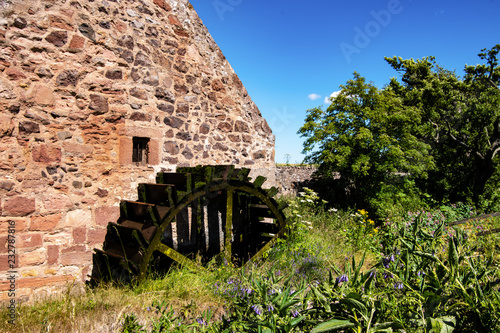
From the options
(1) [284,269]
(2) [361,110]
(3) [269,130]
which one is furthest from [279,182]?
(1) [284,269]

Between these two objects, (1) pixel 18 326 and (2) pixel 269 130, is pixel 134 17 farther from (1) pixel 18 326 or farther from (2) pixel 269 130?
(1) pixel 18 326

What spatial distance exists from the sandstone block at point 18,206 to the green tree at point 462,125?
12.5 meters

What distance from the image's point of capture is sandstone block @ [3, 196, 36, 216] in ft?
12.1

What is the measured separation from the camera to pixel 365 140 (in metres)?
9.73

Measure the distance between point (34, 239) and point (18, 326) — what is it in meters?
1.40

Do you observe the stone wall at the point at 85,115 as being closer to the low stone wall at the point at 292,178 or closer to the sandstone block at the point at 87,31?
the sandstone block at the point at 87,31

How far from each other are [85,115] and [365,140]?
7.86m

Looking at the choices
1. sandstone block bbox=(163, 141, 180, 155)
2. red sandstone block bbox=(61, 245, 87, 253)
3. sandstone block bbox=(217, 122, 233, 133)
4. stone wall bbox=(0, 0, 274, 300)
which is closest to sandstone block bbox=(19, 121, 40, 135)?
stone wall bbox=(0, 0, 274, 300)

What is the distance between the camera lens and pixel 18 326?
2.72 meters

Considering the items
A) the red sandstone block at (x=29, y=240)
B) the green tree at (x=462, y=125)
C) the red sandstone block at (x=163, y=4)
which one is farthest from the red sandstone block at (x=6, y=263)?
the green tree at (x=462, y=125)

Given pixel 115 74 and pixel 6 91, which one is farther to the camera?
pixel 115 74

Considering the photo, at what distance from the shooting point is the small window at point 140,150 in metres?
4.75

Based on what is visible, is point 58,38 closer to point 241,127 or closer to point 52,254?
point 52,254

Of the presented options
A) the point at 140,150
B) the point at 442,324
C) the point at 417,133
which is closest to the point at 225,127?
the point at 140,150
